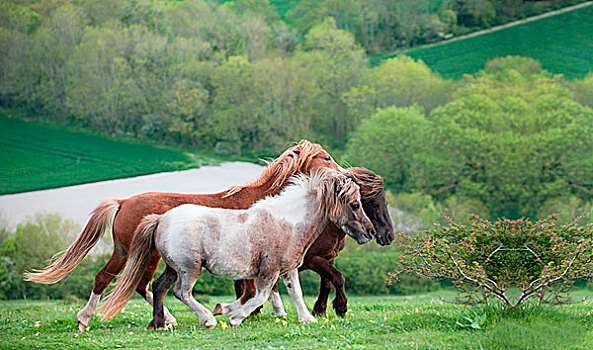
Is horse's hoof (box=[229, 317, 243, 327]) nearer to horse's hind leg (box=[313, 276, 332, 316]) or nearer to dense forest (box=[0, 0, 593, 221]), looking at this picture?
horse's hind leg (box=[313, 276, 332, 316])

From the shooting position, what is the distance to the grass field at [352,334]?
20.7 ft

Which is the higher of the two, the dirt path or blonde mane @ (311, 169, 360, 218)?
blonde mane @ (311, 169, 360, 218)

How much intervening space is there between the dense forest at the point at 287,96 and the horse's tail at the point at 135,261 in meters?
16.8

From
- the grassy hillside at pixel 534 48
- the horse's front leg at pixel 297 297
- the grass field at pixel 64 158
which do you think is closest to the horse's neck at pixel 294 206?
the horse's front leg at pixel 297 297

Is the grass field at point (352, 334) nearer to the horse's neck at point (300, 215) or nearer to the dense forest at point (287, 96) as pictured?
the horse's neck at point (300, 215)

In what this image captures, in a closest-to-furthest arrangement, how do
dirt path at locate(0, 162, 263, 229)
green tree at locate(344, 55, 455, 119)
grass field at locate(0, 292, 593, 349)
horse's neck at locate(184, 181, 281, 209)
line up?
grass field at locate(0, 292, 593, 349), horse's neck at locate(184, 181, 281, 209), dirt path at locate(0, 162, 263, 229), green tree at locate(344, 55, 455, 119)

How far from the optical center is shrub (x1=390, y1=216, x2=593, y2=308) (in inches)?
275

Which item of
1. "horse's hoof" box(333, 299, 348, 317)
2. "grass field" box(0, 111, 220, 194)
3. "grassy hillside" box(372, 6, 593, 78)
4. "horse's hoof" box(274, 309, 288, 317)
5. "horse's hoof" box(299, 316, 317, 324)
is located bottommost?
"grass field" box(0, 111, 220, 194)

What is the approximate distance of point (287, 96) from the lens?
29.9m

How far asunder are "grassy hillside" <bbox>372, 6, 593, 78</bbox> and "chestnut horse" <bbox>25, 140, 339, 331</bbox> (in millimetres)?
25142

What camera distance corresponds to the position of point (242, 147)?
28.8m

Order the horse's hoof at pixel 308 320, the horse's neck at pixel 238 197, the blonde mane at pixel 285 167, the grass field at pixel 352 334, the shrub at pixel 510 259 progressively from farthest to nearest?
the blonde mane at pixel 285 167
the horse's neck at pixel 238 197
the horse's hoof at pixel 308 320
the shrub at pixel 510 259
the grass field at pixel 352 334

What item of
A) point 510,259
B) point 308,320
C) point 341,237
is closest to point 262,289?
point 308,320

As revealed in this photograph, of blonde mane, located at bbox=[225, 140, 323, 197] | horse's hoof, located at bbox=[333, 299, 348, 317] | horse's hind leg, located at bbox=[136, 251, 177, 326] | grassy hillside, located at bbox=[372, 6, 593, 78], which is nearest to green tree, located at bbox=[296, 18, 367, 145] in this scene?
grassy hillside, located at bbox=[372, 6, 593, 78]
